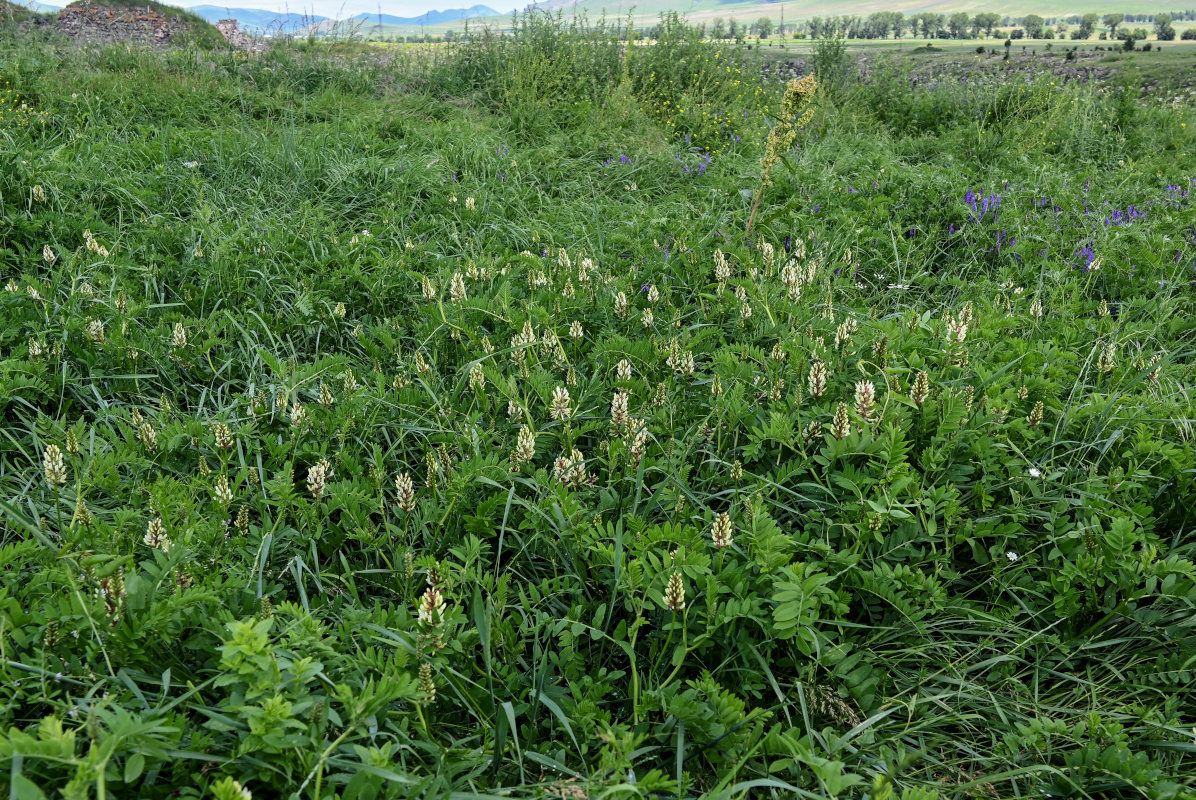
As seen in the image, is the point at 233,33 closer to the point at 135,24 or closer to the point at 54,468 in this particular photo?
the point at 135,24

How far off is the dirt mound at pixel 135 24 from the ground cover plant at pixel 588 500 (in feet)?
23.7

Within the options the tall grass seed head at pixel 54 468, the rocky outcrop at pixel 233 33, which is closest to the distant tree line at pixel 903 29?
the rocky outcrop at pixel 233 33

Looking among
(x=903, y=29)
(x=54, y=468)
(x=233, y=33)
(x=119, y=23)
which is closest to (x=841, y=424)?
(x=54, y=468)

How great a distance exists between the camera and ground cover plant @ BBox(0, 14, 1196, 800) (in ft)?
5.29

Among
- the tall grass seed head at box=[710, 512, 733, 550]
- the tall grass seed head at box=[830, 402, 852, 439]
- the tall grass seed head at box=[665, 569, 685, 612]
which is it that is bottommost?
the tall grass seed head at box=[665, 569, 685, 612]

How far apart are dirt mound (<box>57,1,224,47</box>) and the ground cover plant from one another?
724 centimetres

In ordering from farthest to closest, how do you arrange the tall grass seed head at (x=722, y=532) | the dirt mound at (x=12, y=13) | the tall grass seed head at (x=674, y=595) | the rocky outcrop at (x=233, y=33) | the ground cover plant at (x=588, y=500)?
the rocky outcrop at (x=233, y=33)
the dirt mound at (x=12, y=13)
the tall grass seed head at (x=722, y=532)
the tall grass seed head at (x=674, y=595)
the ground cover plant at (x=588, y=500)

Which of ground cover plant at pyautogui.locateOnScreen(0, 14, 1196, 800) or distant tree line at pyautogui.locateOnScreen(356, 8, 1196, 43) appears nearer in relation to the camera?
ground cover plant at pyautogui.locateOnScreen(0, 14, 1196, 800)

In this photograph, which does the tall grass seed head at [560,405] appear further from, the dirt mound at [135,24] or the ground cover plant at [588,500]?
the dirt mound at [135,24]

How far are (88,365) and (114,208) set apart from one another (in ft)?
7.17

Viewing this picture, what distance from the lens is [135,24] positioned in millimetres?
11734

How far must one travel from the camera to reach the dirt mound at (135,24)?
10750 mm

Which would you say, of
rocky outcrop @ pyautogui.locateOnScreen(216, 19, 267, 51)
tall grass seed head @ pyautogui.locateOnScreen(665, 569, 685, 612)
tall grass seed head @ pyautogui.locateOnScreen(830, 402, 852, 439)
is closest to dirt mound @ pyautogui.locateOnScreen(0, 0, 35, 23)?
rocky outcrop @ pyautogui.locateOnScreen(216, 19, 267, 51)

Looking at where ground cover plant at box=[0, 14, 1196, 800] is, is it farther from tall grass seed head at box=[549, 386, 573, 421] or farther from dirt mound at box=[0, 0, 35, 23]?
dirt mound at box=[0, 0, 35, 23]
